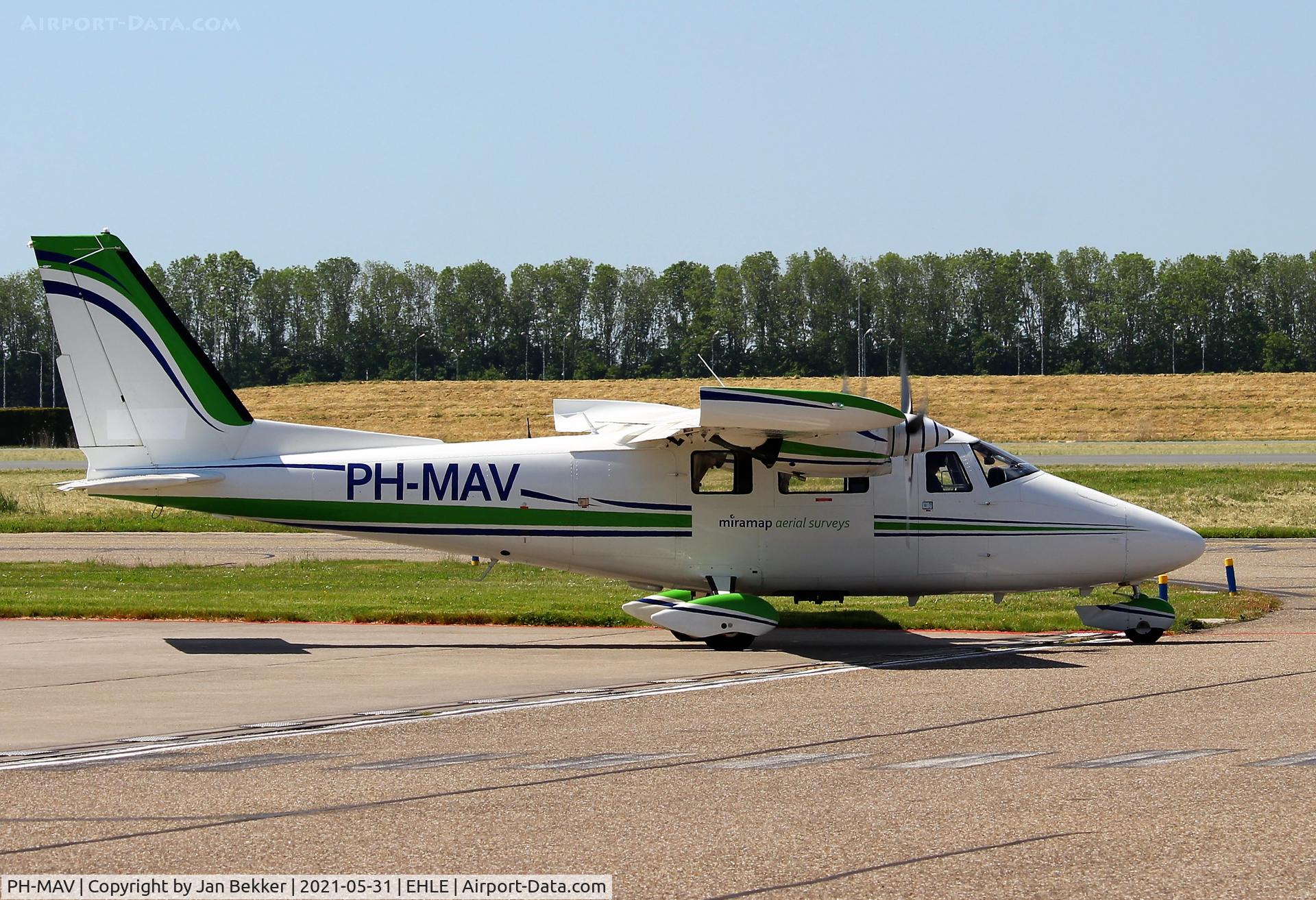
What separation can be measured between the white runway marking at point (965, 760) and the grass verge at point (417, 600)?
9359 millimetres

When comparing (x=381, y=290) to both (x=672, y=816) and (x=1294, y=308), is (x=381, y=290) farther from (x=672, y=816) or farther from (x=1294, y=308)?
(x=672, y=816)

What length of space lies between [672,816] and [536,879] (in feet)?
5.16

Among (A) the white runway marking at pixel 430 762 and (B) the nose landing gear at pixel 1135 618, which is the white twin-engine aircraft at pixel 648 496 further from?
(A) the white runway marking at pixel 430 762

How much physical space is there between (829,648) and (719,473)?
111 inches

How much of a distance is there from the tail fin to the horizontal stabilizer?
0.30m

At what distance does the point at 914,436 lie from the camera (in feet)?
57.0

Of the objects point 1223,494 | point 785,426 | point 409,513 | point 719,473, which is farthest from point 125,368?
point 1223,494

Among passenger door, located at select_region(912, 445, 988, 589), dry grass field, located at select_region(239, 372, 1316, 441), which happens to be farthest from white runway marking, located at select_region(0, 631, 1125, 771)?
dry grass field, located at select_region(239, 372, 1316, 441)

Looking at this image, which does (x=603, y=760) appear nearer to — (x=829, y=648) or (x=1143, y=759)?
(x=1143, y=759)

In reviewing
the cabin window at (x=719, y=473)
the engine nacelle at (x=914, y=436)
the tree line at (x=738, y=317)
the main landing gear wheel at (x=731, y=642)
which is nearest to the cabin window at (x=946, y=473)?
the engine nacelle at (x=914, y=436)

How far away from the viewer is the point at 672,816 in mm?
8289

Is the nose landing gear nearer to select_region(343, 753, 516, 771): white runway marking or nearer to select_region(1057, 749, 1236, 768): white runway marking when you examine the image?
select_region(1057, 749, 1236, 768): white runway marking

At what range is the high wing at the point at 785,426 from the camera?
51.9 ft

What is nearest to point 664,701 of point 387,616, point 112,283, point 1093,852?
point 1093,852
